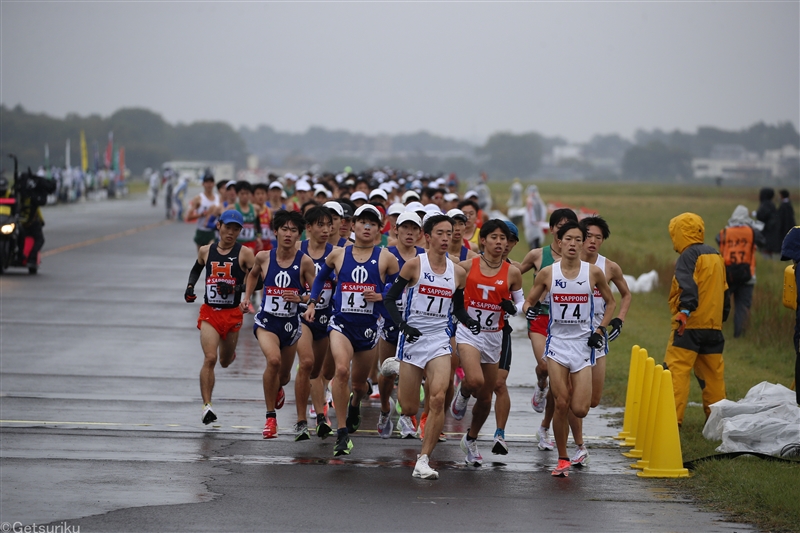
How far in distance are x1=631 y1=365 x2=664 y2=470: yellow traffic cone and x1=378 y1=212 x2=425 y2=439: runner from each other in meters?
2.28

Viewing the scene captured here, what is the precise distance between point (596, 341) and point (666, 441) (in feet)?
3.75

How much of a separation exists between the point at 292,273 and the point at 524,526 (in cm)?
400

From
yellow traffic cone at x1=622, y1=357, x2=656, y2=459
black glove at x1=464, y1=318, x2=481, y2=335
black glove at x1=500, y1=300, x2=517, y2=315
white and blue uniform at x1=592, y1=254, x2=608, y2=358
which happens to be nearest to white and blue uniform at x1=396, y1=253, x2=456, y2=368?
black glove at x1=464, y1=318, x2=481, y2=335

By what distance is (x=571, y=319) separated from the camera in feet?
31.3

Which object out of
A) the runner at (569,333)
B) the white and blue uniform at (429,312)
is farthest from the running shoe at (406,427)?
the runner at (569,333)

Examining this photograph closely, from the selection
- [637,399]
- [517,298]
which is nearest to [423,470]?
[517,298]

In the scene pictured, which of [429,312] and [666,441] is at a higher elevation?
[429,312]

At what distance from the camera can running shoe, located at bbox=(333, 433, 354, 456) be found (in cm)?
989

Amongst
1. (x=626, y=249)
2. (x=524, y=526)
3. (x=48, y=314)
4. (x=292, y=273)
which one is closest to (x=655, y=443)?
(x=524, y=526)

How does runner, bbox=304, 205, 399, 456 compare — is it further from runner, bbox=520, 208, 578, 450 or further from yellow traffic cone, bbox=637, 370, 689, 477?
yellow traffic cone, bbox=637, 370, 689, 477

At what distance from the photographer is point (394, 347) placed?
1111 centimetres

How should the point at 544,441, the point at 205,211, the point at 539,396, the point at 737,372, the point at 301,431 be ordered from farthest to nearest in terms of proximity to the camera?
1. the point at 205,211
2. the point at 737,372
3. the point at 539,396
4. the point at 544,441
5. the point at 301,431

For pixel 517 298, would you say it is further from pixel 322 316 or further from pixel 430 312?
pixel 322 316

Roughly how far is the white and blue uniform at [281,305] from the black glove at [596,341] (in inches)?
120
